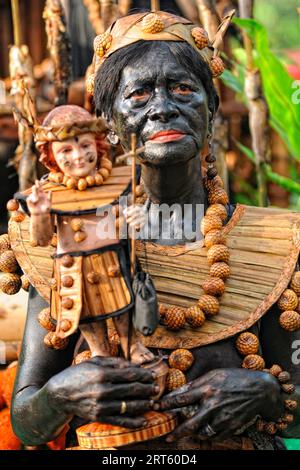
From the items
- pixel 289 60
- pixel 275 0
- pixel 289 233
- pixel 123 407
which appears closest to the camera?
pixel 123 407

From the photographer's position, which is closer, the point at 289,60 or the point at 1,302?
the point at 1,302

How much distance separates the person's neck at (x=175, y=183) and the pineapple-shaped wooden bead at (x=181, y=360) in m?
0.58

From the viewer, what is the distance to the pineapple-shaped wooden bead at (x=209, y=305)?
381cm

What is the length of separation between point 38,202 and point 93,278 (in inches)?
10.8

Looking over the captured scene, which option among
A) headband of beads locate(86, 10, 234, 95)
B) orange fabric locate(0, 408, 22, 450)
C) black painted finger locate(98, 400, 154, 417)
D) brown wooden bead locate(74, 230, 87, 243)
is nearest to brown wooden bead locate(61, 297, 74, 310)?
brown wooden bead locate(74, 230, 87, 243)

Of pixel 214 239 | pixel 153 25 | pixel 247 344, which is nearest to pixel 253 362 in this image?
pixel 247 344

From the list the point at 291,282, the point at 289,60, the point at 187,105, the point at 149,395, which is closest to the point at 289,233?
the point at 291,282

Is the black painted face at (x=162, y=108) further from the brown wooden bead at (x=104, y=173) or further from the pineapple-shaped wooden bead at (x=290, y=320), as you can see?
the pineapple-shaped wooden bead at (x=290, y=320)

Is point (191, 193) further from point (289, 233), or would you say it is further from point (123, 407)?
point (123, 407)

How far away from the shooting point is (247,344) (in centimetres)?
378

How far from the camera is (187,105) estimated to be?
378 cm

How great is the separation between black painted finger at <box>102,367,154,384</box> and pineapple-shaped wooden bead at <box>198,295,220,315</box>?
1.60ft

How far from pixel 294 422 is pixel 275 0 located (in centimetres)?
694

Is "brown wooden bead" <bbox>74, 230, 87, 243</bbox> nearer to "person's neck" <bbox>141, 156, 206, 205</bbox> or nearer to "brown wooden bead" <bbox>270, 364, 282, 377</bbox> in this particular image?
"person's neck" <bbox>141, 156, 206, 205</bbox>
